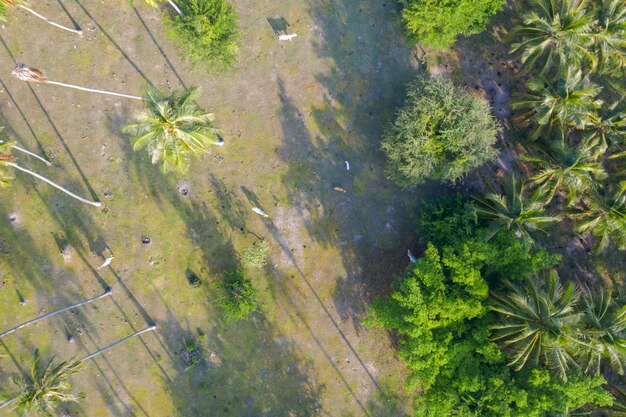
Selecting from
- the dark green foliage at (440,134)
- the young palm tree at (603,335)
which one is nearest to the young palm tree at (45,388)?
the dark green foliage at (440,134)

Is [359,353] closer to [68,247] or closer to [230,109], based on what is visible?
[230,109]

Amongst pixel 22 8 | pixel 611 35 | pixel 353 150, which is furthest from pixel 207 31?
pixel 611 35

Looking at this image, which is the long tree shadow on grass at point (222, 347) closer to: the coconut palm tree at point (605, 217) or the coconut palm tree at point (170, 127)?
the coconut palm tree at point (170, 127)


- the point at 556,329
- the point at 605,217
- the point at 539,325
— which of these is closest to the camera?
the point at 556,329

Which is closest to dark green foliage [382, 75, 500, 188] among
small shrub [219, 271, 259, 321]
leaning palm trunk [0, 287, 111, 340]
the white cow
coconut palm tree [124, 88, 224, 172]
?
the white cow

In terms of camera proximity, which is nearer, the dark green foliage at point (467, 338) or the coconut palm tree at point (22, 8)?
the dark green foliage at point (467, 338)

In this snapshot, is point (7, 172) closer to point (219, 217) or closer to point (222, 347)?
point (219, 217)
